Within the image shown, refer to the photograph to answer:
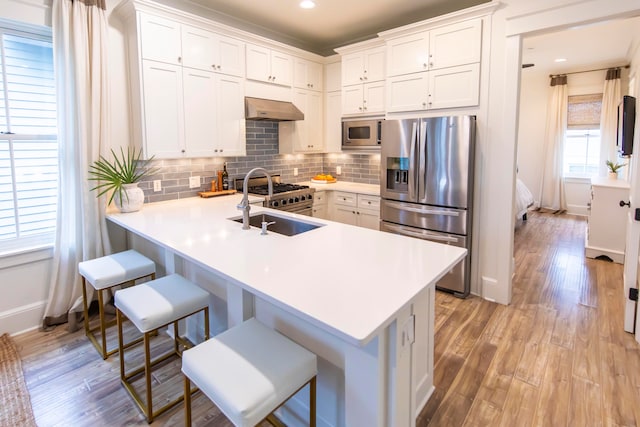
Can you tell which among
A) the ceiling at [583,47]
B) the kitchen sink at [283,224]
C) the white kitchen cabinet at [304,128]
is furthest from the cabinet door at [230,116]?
the ceiling at [583,47]

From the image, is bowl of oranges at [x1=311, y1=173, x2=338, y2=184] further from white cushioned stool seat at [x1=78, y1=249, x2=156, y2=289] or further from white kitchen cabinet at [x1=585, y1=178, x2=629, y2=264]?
white kitchen cabinet at [x1=585, y1=178, x2=629, y2=264]

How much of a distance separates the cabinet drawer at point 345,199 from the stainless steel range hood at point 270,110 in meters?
1.06

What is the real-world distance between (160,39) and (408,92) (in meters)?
2.42

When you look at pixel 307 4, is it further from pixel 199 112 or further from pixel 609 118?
pixel 609 118

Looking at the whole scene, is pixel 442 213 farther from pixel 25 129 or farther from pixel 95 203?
pixel 25 129

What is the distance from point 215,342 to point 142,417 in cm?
88

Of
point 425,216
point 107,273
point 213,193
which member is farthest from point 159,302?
point 425,216

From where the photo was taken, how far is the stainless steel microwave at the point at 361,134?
13.9ft

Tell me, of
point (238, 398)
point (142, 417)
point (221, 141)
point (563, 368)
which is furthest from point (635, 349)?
point (221, 141)

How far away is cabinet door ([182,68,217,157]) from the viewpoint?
334cm

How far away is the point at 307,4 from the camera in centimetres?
362

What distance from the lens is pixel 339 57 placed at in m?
4.65

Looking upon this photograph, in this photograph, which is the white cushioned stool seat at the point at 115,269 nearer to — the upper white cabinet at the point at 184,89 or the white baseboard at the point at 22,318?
the white baseboard at the point at 22,318

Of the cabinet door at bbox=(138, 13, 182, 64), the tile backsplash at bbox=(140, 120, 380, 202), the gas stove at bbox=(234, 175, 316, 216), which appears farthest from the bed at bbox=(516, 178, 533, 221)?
the cabinet door at bbox=(138, 13, 182, 64)
